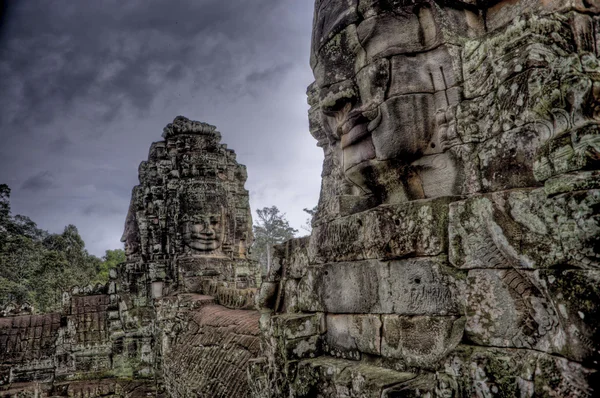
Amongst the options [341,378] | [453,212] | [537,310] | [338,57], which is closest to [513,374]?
[537,310]

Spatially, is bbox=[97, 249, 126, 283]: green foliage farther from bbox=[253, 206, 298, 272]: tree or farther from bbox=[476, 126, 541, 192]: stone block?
bbox=[476, 126, 541, 192]: stone block

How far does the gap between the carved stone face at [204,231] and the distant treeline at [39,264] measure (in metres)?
7.35

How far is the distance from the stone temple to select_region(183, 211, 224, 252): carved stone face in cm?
646

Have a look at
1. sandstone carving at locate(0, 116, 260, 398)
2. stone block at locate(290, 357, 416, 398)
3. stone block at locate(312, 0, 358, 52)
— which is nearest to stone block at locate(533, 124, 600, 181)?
stone block at locate(290, 357, 416, 398)

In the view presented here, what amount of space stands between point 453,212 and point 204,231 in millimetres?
8992

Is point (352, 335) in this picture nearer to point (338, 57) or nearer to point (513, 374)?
point (513, 374)

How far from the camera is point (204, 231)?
1054 centimetres

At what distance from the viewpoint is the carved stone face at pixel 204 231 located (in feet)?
34.5

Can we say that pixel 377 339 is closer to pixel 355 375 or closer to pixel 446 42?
pixel 355 375

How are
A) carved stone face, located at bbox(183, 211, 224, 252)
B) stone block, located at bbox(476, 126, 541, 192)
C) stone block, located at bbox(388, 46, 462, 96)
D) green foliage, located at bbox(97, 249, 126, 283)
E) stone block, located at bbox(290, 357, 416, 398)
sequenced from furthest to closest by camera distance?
green foliage, located at bbox(97, 249, 126, 283), carved stone face, located at bbox(183, 211, 224, 252), stone block, located at bbox(388, 46, 462, 96), stone block, located at bbox(290, 357, 416, 398), stone block, located at bbox(476, 126, 541, 192)

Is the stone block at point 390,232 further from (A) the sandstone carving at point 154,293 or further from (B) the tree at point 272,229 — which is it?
(B) the tree at point 272,229

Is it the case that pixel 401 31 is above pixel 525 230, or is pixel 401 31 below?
above

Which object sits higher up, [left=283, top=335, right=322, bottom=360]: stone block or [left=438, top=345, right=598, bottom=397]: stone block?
[left=438, top=345, right=598, bottom=397]: stone block

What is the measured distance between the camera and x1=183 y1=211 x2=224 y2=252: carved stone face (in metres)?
10.5
